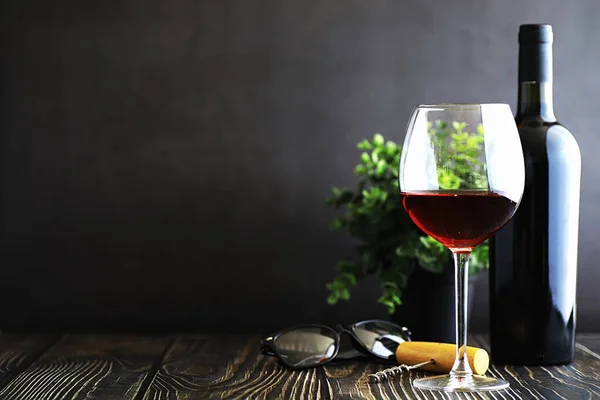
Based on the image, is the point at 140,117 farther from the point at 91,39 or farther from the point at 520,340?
the point at 520,340

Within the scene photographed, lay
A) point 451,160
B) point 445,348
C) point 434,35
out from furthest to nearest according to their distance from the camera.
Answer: point 434,35
point 445,348
point 451,160

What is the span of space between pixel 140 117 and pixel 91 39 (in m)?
0.18

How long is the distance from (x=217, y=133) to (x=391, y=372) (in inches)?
26.8

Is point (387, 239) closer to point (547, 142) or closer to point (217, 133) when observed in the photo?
point (547, 142)

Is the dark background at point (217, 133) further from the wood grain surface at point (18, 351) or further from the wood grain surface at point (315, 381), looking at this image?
the wood grain surface at point (315, 381)

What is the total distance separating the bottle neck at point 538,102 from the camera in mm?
1225

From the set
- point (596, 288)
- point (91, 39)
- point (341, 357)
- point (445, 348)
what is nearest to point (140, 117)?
Answer: point (91, 39)

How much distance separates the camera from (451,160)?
1.03 metres

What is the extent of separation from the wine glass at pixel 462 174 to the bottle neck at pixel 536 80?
19 cm

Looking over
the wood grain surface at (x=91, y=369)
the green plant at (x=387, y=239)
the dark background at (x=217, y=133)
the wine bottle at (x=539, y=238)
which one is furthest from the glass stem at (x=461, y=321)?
the dark background at (x=217, y=133)

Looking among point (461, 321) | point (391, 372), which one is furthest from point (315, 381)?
point (461, 321)

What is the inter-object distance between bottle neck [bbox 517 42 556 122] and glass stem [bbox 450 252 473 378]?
0.27 meters

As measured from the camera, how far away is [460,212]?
1040mm

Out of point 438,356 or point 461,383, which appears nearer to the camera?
point 461,383
